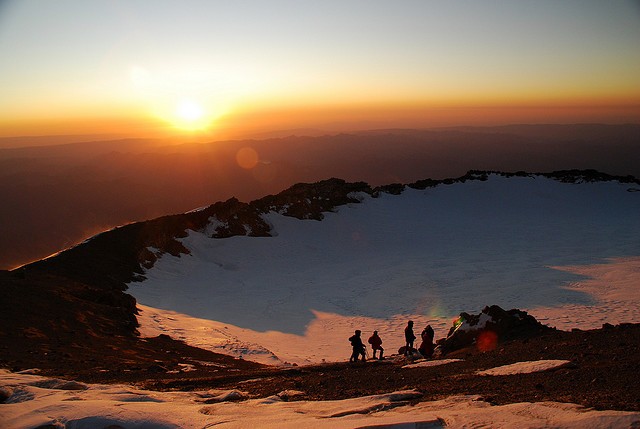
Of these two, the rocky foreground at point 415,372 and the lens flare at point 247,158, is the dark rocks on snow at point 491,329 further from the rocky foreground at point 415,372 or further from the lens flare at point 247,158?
the lens flare at point 247,158

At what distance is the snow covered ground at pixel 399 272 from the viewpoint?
60.0ft

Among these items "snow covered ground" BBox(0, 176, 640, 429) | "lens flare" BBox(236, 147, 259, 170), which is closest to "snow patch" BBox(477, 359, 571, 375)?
"snow covered ground" BBox(0, 176, 640, 429)

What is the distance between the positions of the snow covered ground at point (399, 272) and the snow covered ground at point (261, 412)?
338 inches

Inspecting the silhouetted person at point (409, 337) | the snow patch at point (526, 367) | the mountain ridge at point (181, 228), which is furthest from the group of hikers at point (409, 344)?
the mountain ridge at point (181, 228)

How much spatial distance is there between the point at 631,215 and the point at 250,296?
101 feet

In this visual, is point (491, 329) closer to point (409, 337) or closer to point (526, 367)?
point (409, 337)

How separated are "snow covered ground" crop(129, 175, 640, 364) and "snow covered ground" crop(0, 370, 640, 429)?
8596 mm

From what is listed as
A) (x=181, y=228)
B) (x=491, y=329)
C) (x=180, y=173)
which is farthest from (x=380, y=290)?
(x=180, y=173)

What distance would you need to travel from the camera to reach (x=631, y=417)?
4152 mm

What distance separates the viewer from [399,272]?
88.5 ft

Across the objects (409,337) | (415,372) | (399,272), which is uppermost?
(415,372)

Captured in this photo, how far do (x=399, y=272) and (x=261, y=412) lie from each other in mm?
21670

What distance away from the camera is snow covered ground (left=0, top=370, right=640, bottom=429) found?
459cm

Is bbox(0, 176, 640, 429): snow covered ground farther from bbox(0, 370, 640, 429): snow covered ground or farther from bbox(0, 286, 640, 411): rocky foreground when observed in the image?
bbox(0, 286, 640, 411): rocky foreground
